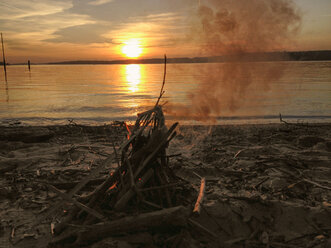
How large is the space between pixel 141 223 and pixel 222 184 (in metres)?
2.12

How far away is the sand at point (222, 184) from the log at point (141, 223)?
0.31ft

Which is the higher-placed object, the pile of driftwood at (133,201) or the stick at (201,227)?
the pile of driftwood at (133,201)

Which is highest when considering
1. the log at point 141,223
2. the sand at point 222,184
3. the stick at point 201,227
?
the log at point 141,223

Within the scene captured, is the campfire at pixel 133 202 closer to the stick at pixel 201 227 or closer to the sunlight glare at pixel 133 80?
the stick at pixel 201 227

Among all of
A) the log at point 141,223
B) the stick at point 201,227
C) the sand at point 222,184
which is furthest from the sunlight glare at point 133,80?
the log at point 141,223

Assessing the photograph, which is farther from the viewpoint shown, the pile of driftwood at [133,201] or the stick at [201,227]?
the stick at [201,227]

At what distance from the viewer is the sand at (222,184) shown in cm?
320

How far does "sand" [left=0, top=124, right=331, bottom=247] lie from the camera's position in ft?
10.5

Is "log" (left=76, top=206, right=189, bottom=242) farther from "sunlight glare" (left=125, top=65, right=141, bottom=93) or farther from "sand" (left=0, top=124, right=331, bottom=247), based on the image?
"sunlight glare" (left=125, top=65, right=141, bottom=93)

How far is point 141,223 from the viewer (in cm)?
295

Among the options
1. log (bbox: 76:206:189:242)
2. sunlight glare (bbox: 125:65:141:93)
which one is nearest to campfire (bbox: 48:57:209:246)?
log (bbox: 76:206:189:242)

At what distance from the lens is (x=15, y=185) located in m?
4.67

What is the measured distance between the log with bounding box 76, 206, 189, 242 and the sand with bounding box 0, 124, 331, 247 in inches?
3.8

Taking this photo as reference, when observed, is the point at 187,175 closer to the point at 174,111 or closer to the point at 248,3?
the point at 174,111
